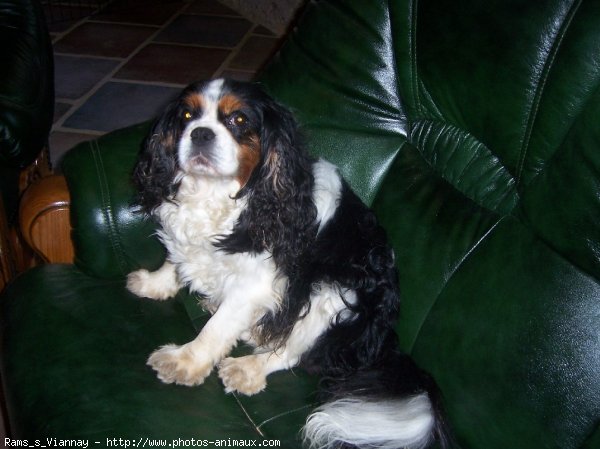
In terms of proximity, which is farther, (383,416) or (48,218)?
(48,218)

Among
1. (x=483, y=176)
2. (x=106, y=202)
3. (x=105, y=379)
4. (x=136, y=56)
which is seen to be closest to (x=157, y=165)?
(x=106, y=202)

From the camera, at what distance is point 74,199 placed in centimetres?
184

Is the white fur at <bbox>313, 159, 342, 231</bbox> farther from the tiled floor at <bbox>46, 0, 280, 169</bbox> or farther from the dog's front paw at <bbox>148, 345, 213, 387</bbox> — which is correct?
the tiled floor at <bbox>46, 0, 280, 169</bbox>

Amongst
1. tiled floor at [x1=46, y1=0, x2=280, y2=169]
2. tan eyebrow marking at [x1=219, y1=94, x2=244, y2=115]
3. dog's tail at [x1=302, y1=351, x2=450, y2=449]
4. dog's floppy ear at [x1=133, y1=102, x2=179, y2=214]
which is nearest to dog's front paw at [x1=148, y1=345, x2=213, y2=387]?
dog's tail at [x1=302, y1=351, x2=450, y2=449]

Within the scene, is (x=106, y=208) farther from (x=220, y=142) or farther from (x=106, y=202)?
(x=220, y=142)

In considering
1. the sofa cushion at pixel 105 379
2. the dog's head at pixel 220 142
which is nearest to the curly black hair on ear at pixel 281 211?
the dog's head at pixel 220 142

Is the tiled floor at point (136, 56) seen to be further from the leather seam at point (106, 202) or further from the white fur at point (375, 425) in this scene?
the white fur at point (375, 425)

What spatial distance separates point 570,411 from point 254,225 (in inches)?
37.8

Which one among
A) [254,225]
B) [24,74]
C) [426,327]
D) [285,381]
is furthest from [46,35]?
[426,327]

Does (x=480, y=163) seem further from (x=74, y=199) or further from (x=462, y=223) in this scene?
(x=74, y=199)

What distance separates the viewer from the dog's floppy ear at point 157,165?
6.10 ft

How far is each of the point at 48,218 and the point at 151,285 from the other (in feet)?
1.24

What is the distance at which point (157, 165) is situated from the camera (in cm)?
187

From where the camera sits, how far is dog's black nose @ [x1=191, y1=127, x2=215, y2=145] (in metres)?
1.68
